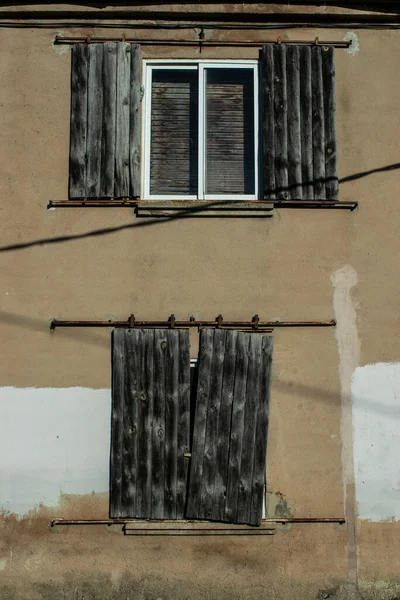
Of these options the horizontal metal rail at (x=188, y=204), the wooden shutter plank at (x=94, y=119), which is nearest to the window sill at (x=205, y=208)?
the horizontal metal rail at (x=188, y=204)

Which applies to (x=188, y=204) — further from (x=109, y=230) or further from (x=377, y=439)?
(x=377, y=439)

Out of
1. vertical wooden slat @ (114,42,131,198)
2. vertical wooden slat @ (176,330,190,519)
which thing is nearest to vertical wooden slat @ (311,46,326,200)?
vertical wooden slat @ (114,42,131,198)

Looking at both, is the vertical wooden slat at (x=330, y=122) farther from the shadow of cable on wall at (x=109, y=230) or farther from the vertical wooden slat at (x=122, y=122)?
the vertical wooden slat at (x=122, y=122)

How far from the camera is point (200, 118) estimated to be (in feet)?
22.2

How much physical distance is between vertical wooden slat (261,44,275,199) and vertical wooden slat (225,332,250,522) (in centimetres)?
152

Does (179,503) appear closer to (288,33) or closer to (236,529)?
(236,529)

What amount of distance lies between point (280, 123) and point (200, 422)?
301 cm

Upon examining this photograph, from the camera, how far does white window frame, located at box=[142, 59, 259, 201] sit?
22.0ft

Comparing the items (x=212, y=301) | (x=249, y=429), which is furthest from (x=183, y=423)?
(x=212, y=301)

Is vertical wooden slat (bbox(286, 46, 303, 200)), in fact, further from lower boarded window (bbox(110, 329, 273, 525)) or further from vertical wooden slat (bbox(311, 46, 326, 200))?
lower boarded window (bbox(110, 329, 273, 525))

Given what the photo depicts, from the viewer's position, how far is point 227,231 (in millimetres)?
6484

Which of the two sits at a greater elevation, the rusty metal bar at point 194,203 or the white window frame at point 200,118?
the white window frame at point 200,118

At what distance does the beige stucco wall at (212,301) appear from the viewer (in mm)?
6066

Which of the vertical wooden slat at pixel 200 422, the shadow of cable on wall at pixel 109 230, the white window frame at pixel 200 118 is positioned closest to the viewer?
the vertical wooden slat at pixel 200 422
